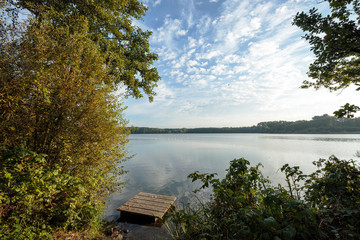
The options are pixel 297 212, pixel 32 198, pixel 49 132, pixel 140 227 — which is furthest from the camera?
pixel 140 227

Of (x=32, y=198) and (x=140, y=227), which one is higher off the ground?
(x=32, y=198)

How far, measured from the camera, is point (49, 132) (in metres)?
4.95

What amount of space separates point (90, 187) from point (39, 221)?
4.84 feet

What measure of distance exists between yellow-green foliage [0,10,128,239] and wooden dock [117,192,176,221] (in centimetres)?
262

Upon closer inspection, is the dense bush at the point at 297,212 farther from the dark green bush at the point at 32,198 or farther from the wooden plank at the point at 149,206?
the wooden plank at the point at 149,206

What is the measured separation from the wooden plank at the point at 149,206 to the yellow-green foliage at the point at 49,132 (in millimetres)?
2640

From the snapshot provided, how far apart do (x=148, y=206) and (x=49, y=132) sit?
232 inches

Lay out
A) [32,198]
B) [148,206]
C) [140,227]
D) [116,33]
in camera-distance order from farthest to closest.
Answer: [116,33], [148,206], [140,227], [32,198]

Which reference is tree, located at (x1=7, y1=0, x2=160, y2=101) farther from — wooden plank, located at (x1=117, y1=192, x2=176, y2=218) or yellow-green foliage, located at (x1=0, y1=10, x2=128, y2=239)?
wooden plank, located at (x1=117, y1=192, x2=176, y2=218)

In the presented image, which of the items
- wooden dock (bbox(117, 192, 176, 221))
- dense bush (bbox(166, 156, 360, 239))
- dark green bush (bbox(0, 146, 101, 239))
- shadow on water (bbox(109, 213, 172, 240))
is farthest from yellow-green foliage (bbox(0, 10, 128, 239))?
dense bush (bbox(166, 156, 360, 239))

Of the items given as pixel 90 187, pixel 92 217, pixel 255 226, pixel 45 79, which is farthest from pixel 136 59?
pixel 255 226

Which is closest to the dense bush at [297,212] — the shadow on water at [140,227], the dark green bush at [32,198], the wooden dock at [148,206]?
the dark green bush at [32,198]

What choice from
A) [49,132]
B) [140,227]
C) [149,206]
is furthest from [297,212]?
[149,206]

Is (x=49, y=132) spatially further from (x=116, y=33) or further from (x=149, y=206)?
(x=116, y=33)
